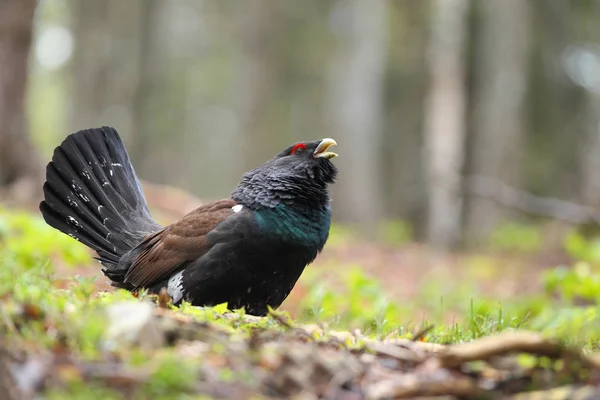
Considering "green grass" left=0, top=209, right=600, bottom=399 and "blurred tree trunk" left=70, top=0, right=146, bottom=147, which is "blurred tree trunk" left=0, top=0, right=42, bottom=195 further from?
"blurred tree trunk" left=70, top=0, right=146, bottom=147

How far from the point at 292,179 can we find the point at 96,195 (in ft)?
5.86

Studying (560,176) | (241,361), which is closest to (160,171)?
(560,176)

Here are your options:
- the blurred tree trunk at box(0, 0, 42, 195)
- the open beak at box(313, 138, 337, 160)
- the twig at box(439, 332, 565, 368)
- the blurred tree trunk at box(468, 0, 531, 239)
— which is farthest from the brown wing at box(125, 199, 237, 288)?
the blurred tree trunk at box(468, 0, 531, 239)

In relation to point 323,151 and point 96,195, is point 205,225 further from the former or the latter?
point 96,195

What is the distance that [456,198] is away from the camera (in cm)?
1889

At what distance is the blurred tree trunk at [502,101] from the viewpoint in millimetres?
18547

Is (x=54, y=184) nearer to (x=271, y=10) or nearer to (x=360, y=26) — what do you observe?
(x=271, y=10)

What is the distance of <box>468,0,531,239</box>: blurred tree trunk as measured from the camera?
1855 cm

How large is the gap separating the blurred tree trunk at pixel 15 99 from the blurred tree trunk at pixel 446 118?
10.4 meters

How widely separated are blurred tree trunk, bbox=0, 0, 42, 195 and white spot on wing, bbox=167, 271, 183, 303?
22.3 feet

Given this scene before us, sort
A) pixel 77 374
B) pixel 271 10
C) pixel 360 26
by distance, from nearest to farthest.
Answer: pixel 77 374, pixel 271 10, pixel 360 26

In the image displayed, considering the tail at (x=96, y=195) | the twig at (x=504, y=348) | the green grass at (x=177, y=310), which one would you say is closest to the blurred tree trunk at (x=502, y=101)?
the green grass at (x=177, y=310)

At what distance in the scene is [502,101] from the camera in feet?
61.4

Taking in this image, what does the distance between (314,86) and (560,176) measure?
37.6 ft
